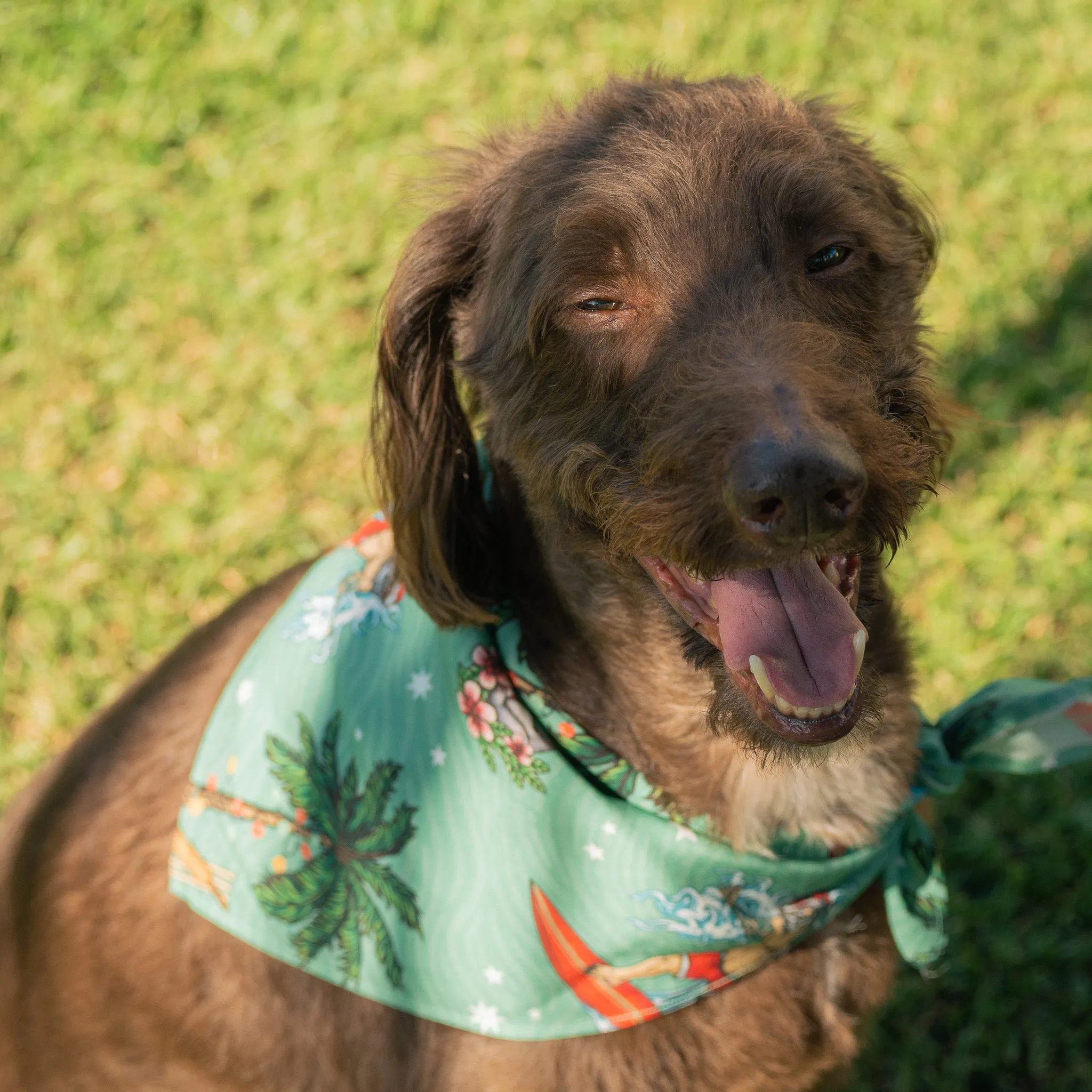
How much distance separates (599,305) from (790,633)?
2.20ft

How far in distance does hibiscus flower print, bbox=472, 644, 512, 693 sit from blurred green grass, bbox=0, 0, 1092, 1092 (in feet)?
5.57

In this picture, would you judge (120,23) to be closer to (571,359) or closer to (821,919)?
(571,359)

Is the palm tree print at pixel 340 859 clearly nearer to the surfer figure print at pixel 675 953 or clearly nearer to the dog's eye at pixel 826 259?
the surfer figure print at pixel 675 953

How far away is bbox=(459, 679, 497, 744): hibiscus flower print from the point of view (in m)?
2.54

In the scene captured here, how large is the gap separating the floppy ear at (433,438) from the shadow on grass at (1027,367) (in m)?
2.43

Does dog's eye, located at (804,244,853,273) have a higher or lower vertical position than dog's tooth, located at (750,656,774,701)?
higher

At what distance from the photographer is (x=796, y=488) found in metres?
1.77

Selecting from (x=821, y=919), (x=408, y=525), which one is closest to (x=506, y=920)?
(x=821, y=919)

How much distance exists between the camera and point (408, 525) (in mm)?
2521

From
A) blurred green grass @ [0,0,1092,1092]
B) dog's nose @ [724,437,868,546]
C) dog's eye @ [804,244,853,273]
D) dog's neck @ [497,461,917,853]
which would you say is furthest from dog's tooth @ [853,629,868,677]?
blurred green grass @ [0,0,1092,1092]

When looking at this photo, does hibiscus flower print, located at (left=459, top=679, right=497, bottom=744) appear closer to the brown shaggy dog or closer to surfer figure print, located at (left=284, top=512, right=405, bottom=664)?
the brown shaggy dog

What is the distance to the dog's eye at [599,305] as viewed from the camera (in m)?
2.19

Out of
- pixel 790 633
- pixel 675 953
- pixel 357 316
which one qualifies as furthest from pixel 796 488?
pixel 357 316

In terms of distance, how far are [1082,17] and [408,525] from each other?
4.76 m
